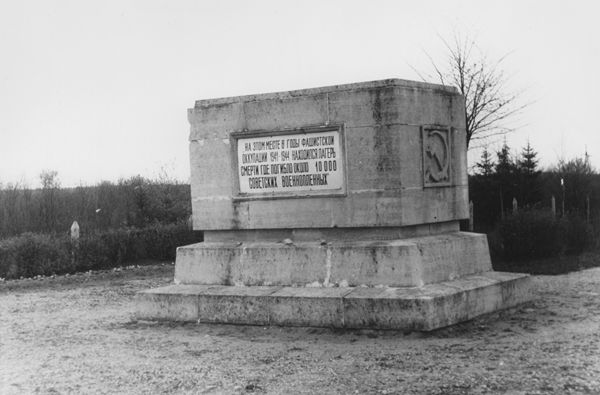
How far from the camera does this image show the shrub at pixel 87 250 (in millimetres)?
16422

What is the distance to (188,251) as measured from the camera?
8789 mm

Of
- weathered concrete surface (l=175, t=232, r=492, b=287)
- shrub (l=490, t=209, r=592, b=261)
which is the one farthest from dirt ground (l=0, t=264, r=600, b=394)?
shrub (l=490, t=209, r=592, b=261)

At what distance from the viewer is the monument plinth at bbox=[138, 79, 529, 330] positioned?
300 inches

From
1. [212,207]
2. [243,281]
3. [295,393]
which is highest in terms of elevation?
[212,207]

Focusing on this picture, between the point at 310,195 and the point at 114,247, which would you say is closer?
the point at 310,195

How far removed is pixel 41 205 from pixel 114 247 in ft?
24.3

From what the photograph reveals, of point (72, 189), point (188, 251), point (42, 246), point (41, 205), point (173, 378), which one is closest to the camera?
point (173, 378)

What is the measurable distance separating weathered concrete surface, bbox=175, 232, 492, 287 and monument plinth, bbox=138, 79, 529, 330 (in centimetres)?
1

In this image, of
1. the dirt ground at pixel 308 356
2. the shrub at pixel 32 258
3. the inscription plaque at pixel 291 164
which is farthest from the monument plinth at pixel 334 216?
the shrub at pixel 32 258

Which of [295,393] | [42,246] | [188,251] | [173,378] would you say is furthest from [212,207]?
[42,246]

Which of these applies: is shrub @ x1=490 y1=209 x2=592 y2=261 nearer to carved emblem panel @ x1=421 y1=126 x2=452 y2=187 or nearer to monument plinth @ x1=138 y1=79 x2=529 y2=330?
monument plinth @ x1=138 y1=79 x2=529 y2=330

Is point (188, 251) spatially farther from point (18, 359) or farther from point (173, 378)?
point (173, 378)

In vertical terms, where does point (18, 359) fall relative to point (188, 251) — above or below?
below

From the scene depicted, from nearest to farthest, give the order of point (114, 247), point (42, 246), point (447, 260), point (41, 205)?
point (447, 260)
point (42, 246)
point (114, 247)
point (41, 205)
